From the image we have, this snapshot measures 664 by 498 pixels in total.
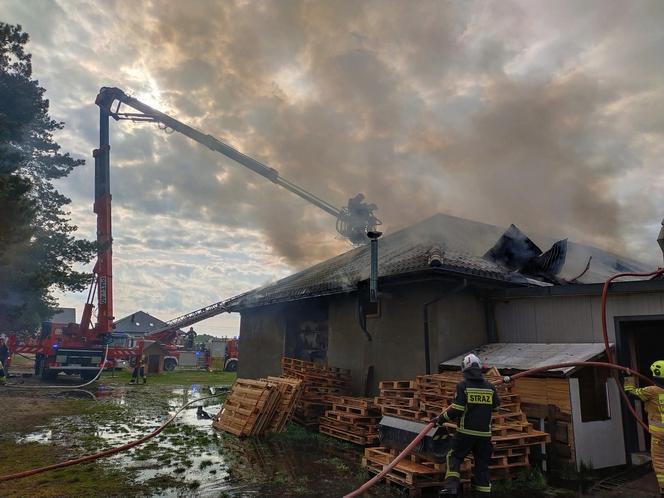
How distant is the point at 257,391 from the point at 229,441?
121 centimetres

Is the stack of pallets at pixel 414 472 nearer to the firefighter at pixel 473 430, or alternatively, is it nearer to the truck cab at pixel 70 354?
the firefighter at pixel 473 430

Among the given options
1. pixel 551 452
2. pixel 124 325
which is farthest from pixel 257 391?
pixel 124 325

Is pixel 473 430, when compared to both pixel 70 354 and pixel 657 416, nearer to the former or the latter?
pixel 657 416

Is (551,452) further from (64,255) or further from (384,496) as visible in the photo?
(64,255)

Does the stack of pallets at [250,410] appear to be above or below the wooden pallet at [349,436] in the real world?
above

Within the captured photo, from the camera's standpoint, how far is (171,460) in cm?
727

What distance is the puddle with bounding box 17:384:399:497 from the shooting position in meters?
6.03

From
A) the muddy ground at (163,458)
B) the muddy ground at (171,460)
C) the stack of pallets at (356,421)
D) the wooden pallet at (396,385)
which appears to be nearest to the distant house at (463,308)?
the wooden pallet at (396,385)

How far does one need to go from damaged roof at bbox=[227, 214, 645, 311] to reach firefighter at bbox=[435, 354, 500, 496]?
318 cm

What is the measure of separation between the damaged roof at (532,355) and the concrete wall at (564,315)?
0.77 ft

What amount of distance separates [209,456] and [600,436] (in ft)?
20.8

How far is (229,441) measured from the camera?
8.80 m

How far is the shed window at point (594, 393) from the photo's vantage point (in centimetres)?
724

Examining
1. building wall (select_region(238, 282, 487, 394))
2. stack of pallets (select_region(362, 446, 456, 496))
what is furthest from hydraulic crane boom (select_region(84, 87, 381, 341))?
stack of pallets (select_region(362, 446, 456, 496))
